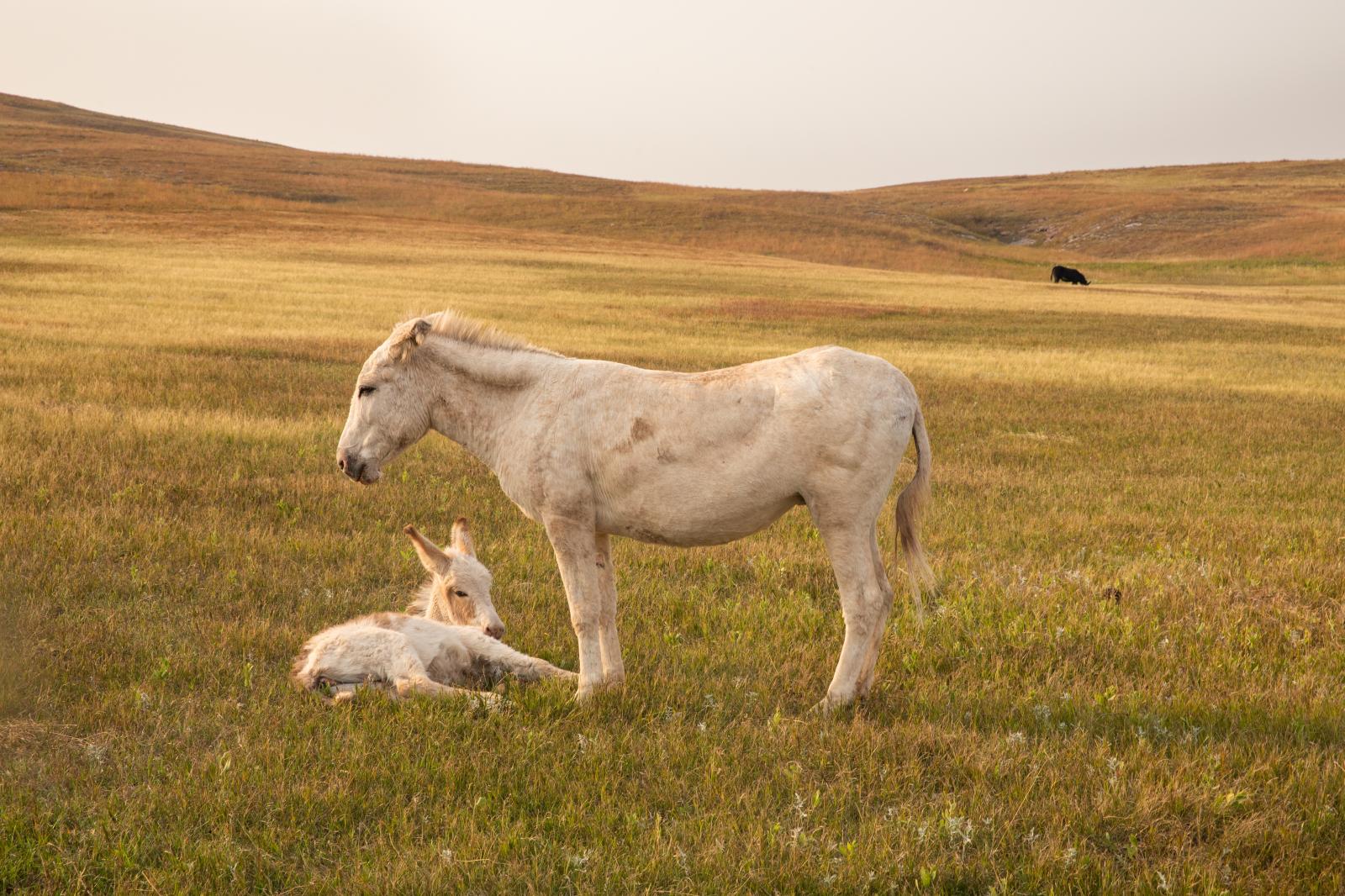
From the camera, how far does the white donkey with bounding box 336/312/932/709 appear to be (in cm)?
628

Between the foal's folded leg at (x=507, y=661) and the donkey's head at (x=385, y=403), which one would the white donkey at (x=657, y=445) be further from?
the foal's folded leg at (x=507, y=661)

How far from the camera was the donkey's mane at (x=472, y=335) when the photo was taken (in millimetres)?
7227

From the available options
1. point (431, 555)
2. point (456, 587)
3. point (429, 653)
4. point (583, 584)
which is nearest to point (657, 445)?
point (583, 584)

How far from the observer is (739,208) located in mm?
95375

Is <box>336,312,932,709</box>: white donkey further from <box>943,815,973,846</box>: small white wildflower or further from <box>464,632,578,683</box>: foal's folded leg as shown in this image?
<box>943,815,973,846</box>: small white wildflower

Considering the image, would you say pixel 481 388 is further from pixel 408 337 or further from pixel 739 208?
pixel 739 208

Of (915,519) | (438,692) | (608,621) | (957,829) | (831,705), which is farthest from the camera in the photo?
(915,519)

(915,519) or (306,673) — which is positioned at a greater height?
(915,519)

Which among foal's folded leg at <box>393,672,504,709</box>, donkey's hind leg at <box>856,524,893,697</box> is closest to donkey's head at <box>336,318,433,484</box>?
foal's folded leg at <box>393,672,504,709</box>

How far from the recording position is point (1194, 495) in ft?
43.8

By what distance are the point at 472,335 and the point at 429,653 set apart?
7.10ft

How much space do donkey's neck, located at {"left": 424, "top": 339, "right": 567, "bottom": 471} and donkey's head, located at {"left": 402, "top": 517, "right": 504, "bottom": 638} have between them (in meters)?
0.96

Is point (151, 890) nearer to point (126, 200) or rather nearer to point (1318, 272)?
point (126, 200)

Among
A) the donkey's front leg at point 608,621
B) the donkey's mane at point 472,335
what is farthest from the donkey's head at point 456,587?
the donkey's mane at point 472,335
